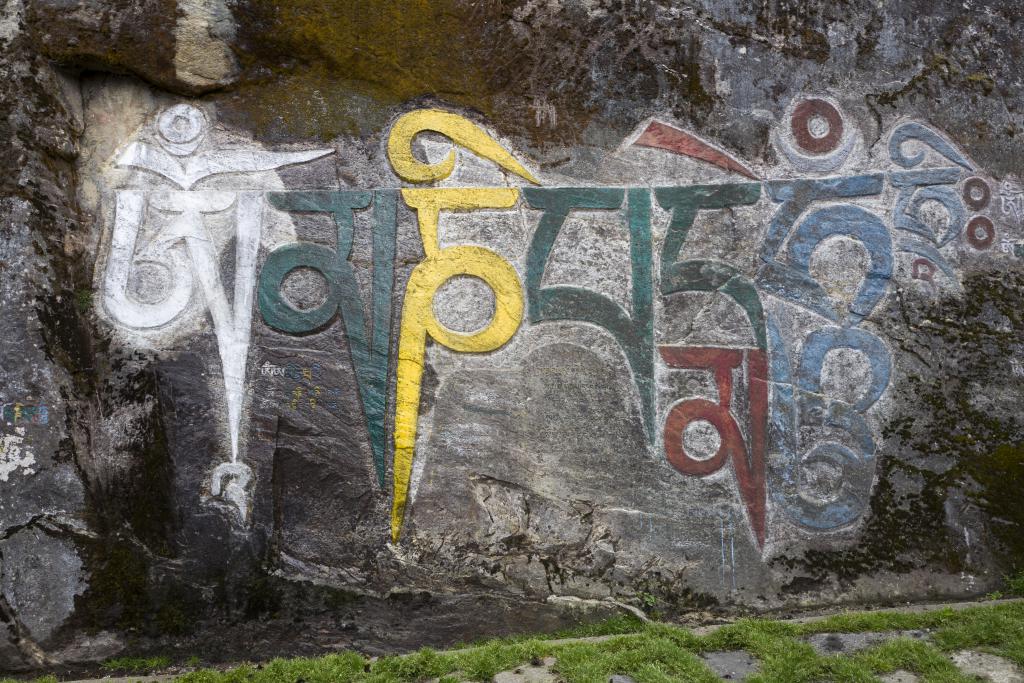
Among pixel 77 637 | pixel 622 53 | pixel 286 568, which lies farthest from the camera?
pixel 622 53

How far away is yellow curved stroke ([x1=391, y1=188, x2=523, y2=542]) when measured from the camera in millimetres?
4316

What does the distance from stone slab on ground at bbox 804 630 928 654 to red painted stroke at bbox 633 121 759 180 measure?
239 centimetres

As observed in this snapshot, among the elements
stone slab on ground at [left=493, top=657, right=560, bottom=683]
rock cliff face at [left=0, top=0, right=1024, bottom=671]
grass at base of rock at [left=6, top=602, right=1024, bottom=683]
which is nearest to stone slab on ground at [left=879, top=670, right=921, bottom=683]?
grass at base of rock at [left=6, top=602, right=1024, bottom=683]

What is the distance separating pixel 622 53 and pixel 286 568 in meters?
3.24

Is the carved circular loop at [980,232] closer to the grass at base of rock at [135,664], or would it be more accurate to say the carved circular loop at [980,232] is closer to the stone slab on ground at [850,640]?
the stone slab on ground at [850,640]

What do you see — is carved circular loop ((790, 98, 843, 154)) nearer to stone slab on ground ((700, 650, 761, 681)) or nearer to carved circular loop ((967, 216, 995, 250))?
carved circular loop ((967, 216, 995, 250))

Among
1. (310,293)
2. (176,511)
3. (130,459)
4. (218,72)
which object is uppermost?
(218,72)

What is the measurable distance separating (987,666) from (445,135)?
11.7ft

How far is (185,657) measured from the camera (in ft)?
13.0

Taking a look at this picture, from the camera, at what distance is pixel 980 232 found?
4.74 meters

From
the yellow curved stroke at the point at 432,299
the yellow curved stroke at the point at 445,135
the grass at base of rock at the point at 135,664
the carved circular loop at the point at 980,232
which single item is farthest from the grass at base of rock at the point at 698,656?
the yellow curved stroke at the point at 445,135

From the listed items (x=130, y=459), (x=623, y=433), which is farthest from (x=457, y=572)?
(x=130, y=459)

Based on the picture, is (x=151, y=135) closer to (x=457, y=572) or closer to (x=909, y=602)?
(x=457, y=572)

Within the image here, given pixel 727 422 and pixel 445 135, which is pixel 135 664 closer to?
pixel 445 135
